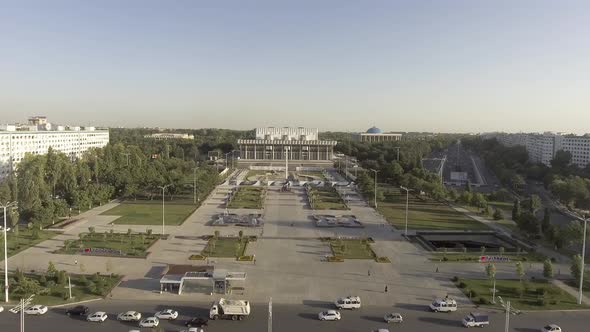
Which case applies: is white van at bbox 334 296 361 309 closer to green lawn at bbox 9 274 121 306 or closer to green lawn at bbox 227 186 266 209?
green lawn at bbox 9 274 121 306

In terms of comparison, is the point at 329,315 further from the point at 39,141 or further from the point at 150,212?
the point at 39,141

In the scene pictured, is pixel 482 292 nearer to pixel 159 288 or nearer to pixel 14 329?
pixel 159 288

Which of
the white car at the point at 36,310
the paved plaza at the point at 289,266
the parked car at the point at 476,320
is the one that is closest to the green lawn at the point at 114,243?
the paved plaza at the point at 289,266

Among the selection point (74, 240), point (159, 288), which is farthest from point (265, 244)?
point (74, 240)

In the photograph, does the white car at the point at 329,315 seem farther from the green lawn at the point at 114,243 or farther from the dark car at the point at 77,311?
the green lawn at the point at 114,243

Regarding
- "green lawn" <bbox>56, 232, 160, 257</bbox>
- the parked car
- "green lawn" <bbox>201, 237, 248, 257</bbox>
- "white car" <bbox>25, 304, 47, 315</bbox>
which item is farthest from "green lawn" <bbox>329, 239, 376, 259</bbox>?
"white car" <bbox>25, 304, 47, 315</bbox>
